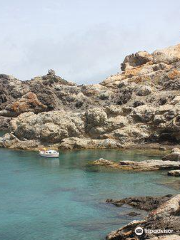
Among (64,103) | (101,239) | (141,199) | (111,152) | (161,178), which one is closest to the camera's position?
(101,239)

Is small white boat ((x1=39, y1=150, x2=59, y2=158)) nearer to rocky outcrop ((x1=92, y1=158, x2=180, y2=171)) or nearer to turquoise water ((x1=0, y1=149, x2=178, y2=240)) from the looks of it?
turquoise water ((x1=0, y1=149, x2=178, y2=240))

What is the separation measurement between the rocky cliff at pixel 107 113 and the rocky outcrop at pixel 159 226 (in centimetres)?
6643

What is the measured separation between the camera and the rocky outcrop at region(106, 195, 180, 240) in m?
30.8

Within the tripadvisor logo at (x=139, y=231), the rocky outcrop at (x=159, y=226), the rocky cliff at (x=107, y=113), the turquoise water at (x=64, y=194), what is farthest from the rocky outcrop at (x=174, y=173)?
the tripadvisor logo at (x=139, y=231)

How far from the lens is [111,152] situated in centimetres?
9506

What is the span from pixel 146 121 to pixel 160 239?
78939 millimetres

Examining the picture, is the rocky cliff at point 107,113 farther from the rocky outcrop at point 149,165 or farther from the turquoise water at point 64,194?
the rocky outcrop at point 149,165

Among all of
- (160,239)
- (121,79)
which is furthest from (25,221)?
(121,79)

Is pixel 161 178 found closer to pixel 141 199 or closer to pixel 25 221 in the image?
pixel 141 199

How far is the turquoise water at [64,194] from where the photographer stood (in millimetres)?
41844

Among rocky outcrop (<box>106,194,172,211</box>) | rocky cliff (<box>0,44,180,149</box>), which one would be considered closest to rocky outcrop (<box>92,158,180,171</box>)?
rocky outcrop (<box>106,194,172,211</box>)

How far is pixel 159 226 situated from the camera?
31875 mm

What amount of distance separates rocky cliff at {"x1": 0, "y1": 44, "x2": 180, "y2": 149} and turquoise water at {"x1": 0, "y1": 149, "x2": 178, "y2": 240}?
1383 centimetres

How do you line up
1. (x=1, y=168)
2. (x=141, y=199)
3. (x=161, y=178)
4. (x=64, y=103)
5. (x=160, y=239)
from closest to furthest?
1. (x=160, y=239)
2. (x=141, y=199)
3. (x=161, y=178)
4. (x=1, y=168)
5. (x=64, y=103)
